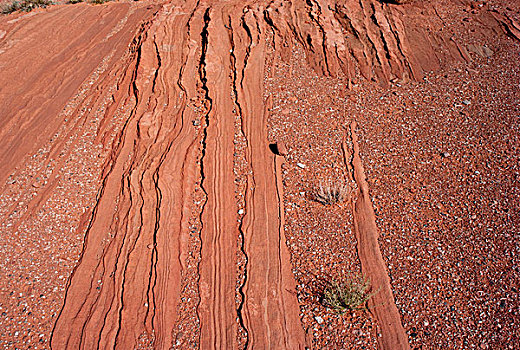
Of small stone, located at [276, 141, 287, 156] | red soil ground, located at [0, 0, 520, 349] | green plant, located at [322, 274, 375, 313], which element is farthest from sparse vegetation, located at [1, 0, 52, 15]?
green plant, located at [322, 274, 375, 313]

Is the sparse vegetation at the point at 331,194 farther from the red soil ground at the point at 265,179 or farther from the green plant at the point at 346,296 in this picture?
the green plant at the point at 346,296

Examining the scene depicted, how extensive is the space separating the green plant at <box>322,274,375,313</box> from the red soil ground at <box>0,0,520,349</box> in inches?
3.8

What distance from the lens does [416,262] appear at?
183 inches

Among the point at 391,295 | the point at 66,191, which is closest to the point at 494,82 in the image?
the point at 391,295

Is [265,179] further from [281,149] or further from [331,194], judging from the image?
[331,194]

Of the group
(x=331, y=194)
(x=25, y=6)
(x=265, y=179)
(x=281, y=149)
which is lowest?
(x=331, y=194)

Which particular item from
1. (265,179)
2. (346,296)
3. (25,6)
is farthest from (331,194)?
(25,6)

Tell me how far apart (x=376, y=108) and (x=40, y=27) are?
31.4 ft

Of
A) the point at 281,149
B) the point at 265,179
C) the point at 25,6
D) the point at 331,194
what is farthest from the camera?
the point at 25,6

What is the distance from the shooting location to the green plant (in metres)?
4.21

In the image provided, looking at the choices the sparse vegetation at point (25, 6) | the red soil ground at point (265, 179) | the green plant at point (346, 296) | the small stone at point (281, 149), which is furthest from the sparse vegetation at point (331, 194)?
the sparse vegetation at point (25, 6)

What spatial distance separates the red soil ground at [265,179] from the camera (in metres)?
4.36

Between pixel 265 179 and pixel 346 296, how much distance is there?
2.32 m

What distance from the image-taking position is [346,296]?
4.20m
